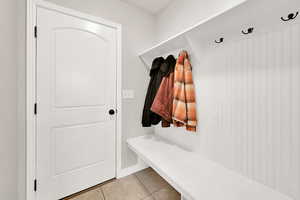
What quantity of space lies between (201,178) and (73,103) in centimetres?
144

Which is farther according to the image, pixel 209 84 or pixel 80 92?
pixel 80 92

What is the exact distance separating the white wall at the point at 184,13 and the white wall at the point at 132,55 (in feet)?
0.73

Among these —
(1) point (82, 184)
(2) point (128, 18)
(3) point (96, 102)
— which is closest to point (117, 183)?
(1) point (82, 184)

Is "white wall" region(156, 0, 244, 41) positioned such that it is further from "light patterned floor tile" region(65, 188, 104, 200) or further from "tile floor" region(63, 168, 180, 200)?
"light patterned floor tile" region(65, 188, 104, 200)

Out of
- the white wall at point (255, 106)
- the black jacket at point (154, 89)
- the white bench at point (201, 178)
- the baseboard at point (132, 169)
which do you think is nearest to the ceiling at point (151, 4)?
the white wall at point (255, 106)

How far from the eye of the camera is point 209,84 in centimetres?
122

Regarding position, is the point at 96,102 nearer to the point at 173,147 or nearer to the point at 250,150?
the point at 173,147

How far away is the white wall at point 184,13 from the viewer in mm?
1201

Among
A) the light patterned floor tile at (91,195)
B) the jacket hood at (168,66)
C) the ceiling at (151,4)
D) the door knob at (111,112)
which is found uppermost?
the ceiling at (151,4)

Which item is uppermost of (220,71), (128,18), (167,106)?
(128,18)

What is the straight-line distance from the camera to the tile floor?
4.54ft

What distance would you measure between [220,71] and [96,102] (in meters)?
1.38
